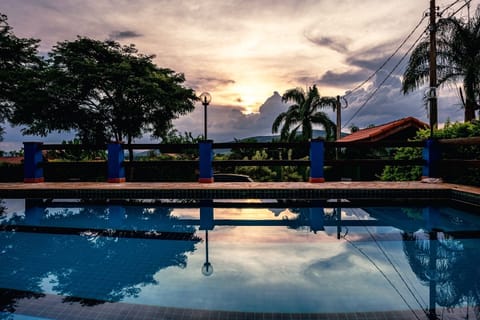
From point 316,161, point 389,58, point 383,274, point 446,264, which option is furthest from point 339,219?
point 389,58

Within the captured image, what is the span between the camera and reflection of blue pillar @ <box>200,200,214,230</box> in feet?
20.4

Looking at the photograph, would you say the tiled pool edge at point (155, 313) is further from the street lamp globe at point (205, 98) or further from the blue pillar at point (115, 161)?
→ the street lamp globe at point (205, 98)

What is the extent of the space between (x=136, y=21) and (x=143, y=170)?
260 inches

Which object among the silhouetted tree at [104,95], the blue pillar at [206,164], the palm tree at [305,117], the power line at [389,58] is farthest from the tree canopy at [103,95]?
the power line at [389,58]

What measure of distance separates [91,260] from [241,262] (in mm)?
1974

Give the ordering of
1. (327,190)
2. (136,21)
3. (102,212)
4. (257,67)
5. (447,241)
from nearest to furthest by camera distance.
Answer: (447,241)
(102,212)
(327,190)
(136,21)
(257,67)

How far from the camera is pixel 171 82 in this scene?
18734 mm

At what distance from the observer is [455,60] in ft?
54.1

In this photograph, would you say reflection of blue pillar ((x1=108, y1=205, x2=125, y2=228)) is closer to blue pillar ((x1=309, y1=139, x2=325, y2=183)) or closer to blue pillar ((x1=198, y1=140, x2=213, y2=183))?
blue pillar ((x1=198, y1=140, x2=213, y2=183))

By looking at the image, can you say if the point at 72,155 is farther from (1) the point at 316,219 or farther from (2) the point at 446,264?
(2) the point at 446,264

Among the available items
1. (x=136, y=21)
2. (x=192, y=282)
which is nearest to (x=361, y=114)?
(x=136, y=21)

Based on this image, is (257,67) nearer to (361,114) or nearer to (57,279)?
(57,279)

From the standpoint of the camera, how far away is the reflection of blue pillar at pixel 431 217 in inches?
237

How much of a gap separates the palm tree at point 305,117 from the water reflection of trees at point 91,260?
61.3 ft
